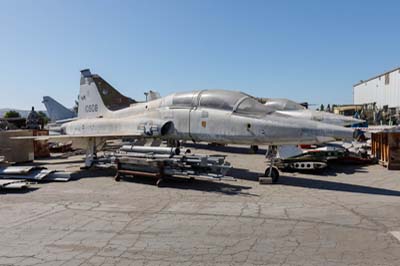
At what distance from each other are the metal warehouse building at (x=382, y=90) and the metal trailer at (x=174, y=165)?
38585mm

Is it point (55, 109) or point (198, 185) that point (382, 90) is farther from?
point (198, 185)

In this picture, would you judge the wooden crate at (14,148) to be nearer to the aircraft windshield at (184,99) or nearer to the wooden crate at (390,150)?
the aircraft windshield at (184,99)

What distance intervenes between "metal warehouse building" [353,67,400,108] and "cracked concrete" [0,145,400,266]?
3741cm

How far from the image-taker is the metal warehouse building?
4166cm

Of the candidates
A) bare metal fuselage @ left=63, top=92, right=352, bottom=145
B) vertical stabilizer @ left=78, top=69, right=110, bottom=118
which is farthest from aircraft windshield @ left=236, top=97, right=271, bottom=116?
vertical stabilizer @ left=78, top=69, right=110, bottom=118

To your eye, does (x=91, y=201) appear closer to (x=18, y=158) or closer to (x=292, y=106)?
(x=18, y=158)

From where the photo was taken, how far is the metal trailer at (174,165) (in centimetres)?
970

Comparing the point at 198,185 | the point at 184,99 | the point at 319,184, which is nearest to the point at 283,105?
the point at 184,99

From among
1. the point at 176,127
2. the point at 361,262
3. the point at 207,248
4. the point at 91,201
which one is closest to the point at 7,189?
the point at 91,201

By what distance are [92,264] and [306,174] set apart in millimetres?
9082

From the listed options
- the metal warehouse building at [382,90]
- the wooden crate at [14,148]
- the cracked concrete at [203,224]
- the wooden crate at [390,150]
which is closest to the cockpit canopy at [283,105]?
the wooden crate at [390,150]

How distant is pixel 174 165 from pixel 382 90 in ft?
151

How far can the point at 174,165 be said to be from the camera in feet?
32.4

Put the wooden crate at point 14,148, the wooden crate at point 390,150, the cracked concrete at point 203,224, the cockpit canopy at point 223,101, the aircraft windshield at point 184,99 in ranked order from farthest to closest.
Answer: the wooden crate at point 14,148 < the wooden crate at point 390,150 < the aircraft windshield at point 184,99 < the cockpit canopy at point 223,101 < the cracked concrete at point 203,224
